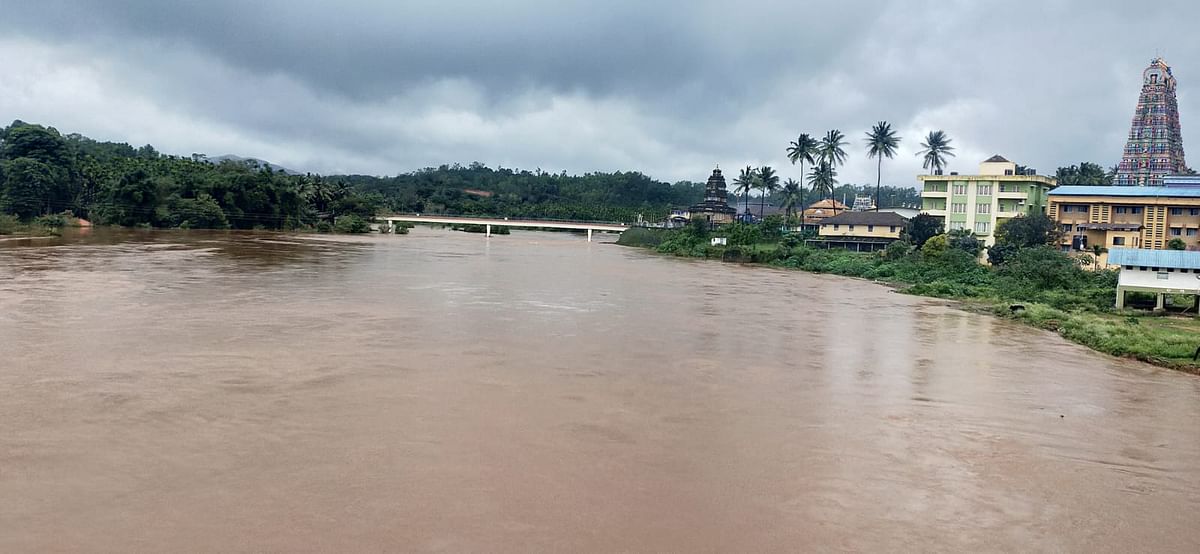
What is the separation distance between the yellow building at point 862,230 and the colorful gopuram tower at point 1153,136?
67.1 feet

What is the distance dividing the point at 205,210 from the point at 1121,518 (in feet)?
214

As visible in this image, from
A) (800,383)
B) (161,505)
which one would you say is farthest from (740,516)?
(800,383)

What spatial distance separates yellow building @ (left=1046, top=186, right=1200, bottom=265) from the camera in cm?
4306

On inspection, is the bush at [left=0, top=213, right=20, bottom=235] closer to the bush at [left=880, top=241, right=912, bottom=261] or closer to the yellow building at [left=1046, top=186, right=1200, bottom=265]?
the bush at [left=880, top=241, right=912, bottom=261]

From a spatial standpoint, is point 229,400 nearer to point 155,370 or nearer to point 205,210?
point 155,370

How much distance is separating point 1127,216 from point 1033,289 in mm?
Answer: 18012

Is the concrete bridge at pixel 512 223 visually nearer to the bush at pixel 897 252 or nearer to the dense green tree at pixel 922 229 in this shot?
the dense green tree at pixel 922 229

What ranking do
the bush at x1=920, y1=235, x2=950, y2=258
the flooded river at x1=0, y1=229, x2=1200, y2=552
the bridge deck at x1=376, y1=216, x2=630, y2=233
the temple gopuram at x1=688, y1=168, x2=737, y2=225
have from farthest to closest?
the bridge deck at x1=376, y1=216, x2=630, y2=233
the temple gopuram at x1=688, y1=168, x2=737, y2=225
the bush at x1=920, y1=235, x2=950, y2=258
the flooded river at x1=0, y1=229, x2=1200, y2=552

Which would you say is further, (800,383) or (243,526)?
(800,383)

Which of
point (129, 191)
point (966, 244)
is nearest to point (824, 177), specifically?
point (966, 244)

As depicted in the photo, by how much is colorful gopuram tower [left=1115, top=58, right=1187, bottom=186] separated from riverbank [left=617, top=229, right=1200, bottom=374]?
27.6 m

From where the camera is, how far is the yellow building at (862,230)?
53906 mm

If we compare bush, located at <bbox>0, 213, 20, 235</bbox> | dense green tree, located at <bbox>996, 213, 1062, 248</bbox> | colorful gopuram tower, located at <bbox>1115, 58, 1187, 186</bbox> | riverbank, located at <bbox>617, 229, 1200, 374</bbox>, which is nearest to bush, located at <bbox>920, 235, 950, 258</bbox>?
riverbank, located at <bbox>617, 229, 1200, 374</bbox>

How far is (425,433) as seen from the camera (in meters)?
10.4
